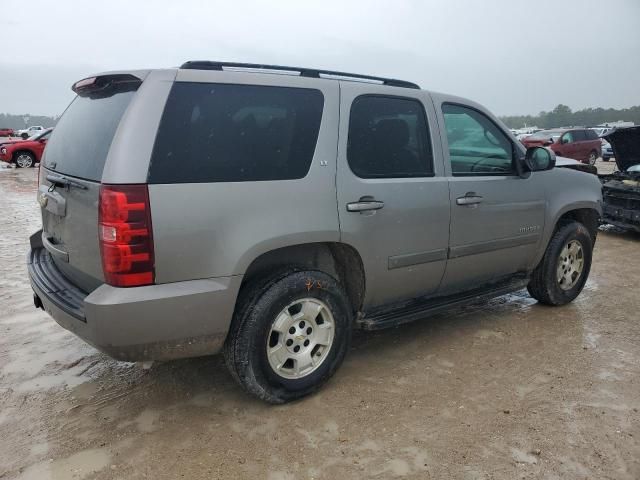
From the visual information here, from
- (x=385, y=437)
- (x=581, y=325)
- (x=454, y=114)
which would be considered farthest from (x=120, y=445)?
(x=581, y=325)

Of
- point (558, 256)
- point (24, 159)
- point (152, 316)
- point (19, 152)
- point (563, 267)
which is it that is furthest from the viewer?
point (24, 159)

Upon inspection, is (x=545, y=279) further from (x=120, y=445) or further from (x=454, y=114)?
(x=120, y=445)

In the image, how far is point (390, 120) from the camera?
3447mm

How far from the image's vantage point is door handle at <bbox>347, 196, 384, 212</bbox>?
10.2 feet

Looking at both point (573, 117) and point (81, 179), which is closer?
point (81, 179)

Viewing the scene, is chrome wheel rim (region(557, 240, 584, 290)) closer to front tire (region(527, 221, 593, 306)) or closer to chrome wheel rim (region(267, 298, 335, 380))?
front tire (region(527, 221, 593, 306))

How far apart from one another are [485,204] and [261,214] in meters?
1.88

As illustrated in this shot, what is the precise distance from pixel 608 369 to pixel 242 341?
2509 millimetres

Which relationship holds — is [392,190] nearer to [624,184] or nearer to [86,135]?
[86,135]

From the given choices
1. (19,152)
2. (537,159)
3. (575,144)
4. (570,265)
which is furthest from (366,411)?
(19,152)

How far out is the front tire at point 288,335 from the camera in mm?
2824

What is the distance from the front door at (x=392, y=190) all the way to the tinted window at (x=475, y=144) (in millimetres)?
209

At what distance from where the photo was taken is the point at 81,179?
106 inches

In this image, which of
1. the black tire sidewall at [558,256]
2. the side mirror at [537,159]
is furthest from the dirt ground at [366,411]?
the side mirror at [537,159]
